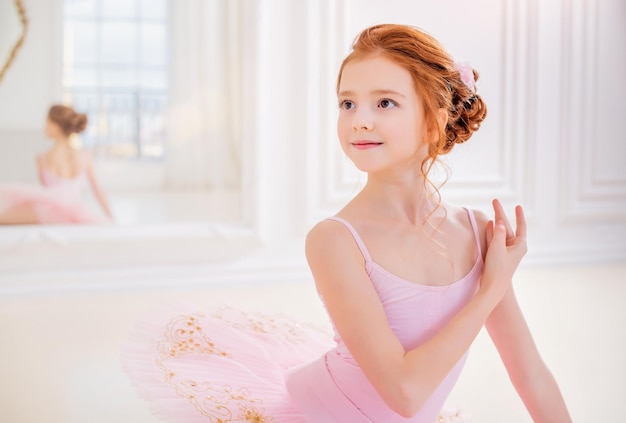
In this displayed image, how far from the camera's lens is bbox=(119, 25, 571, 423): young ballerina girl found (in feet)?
3.48

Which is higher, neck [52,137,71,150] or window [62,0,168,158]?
window [62,0,168,158]

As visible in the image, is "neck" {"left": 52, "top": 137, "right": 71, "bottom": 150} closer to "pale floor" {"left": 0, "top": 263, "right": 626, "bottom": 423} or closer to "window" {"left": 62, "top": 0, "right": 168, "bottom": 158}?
"window" {"left": 62, "top": 0, "right": 168, "bottom": 158}

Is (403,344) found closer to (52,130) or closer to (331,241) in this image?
(331,241)

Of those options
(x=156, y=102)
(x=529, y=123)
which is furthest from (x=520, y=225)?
(x=529, y=123)

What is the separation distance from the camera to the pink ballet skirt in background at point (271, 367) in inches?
44.5

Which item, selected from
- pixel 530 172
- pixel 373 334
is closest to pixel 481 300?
pixel 373 334

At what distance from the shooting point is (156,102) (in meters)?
2.97

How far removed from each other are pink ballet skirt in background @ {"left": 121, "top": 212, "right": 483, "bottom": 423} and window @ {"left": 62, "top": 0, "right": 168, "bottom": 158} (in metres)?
1.54

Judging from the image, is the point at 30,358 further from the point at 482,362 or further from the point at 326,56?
the point at 326,56

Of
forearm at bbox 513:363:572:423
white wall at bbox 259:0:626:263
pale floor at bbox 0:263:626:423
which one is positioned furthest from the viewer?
white wall at bbox 259:0:626:263

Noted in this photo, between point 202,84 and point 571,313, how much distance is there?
5.80 feet

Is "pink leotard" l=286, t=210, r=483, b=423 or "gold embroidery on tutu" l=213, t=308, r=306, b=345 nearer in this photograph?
"pink leotard" l=286, t=210, r=483, b=423

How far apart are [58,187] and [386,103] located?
2.09 m

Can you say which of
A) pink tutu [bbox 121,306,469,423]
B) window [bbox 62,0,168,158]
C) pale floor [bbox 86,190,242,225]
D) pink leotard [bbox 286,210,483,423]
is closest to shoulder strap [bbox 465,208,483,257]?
pink leotard [bbox 286,210,483,423]
